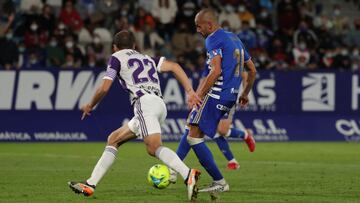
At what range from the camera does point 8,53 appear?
76.8 feet

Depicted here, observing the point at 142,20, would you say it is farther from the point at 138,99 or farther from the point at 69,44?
the point at 138,99

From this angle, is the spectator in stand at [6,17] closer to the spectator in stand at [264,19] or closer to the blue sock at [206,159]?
the spectator in stand at [264,19]

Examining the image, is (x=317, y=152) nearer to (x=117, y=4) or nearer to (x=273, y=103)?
(x=273, y=103)

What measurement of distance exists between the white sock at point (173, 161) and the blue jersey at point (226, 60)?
1.35 m

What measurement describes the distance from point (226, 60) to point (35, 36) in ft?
45.1

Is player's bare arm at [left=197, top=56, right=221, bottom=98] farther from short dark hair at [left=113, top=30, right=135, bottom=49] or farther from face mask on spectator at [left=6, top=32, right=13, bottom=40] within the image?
face mask on spectator at [left=6, top=32, right=13, bottom=40]

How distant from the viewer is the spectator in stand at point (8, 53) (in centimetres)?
2336

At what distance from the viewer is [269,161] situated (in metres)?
17.6

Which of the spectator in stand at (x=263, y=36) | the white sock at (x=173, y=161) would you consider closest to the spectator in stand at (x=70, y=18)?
the spectator in stand at (x=263, y=36)

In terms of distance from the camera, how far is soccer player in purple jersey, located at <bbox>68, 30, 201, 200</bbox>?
11031 mm

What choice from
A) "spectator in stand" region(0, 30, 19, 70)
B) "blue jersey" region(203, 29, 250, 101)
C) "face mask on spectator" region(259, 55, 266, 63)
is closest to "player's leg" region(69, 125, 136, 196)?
"blue jersey" region(203, 29, 250, 101)

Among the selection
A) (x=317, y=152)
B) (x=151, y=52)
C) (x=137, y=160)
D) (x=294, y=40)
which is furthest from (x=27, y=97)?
(x=294, y=40)

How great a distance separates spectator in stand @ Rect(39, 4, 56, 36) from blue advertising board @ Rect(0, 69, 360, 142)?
9.27 feet

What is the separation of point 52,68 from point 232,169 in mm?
8367
